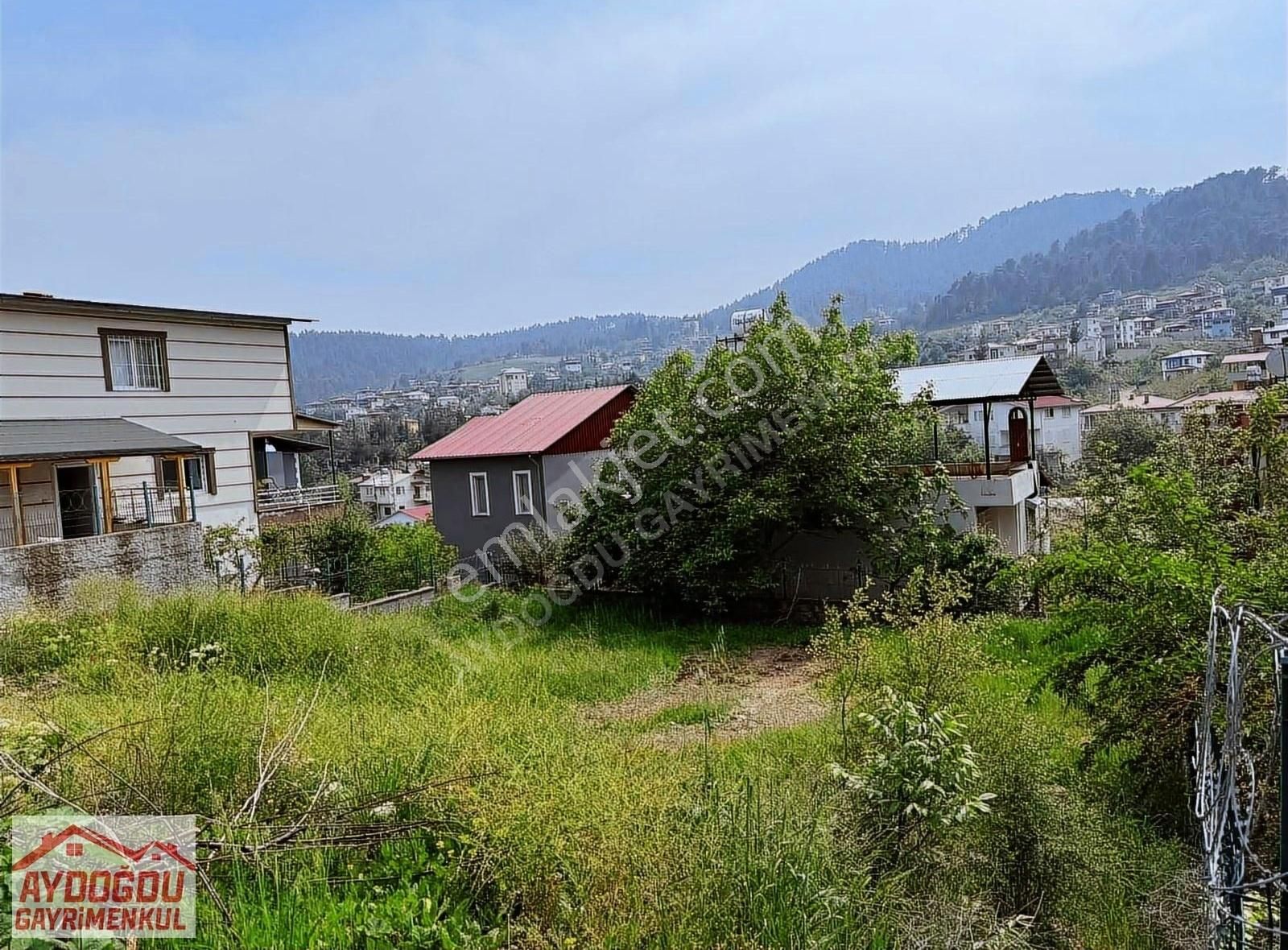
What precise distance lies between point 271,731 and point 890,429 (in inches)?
394

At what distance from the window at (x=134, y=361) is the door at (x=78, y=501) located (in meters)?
1.39

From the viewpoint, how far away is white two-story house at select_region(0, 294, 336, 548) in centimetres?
1102

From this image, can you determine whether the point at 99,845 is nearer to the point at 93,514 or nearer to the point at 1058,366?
the point at 93,514

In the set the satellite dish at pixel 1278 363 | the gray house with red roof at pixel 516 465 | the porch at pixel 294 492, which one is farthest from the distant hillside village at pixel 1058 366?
the satellite dish at pixel 1278 363

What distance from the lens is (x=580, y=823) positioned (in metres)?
3.22

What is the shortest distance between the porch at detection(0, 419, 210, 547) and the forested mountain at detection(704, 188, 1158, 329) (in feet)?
308

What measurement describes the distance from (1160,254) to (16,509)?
330 ft


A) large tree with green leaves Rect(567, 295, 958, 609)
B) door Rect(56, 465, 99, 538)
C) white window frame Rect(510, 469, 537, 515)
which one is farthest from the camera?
white window frame Rect(510, 469, 537, 515)

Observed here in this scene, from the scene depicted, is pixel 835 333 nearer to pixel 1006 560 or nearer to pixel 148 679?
pixel 1006 560

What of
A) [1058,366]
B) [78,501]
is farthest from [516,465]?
[1058,366]

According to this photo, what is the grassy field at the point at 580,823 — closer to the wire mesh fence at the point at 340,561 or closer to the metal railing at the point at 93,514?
the metal railing at the point at 93,514

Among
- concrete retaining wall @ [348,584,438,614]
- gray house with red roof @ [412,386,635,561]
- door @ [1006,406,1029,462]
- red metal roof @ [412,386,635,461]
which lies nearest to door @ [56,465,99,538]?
concrete retaining wall @ [348,584,438,614]

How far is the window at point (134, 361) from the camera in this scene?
40.0 ft

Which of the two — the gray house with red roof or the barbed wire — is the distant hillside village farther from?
the barbed wire
